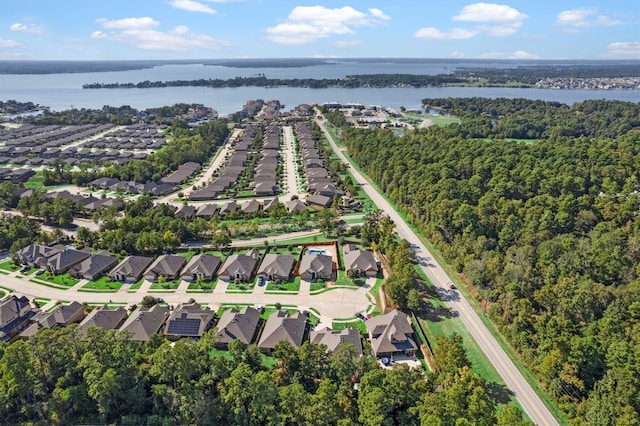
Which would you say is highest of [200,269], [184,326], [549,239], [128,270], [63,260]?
[549,239]

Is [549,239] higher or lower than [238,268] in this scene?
higher

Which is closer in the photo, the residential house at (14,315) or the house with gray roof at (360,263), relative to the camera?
the residential house at (14,315)

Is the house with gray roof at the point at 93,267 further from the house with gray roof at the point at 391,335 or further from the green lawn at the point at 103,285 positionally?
the house with gray roof at the point at 391,335

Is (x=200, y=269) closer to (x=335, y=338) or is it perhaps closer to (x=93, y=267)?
(x=93, y=267)

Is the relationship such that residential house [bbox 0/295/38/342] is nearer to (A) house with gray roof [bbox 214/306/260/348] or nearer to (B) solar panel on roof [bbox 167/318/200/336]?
(B) solar panel on roof [bbox 167/318/200/336]

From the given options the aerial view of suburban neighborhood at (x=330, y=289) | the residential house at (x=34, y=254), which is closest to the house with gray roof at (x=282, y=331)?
the aerial view of suburban neighborhood at (x=330, y=289)

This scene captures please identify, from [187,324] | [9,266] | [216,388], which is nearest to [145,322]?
[187,324]

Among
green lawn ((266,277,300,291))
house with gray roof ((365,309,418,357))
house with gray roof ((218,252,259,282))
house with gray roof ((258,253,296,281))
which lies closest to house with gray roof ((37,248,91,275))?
house with gray roof ((218,252,259,282))

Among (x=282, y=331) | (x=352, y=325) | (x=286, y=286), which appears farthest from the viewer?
(x=286, y=286)
